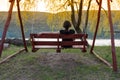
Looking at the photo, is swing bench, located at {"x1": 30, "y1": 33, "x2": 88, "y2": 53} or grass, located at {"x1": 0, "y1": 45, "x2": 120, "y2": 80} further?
swing bench, located at {"x1": 30, "y1": 33, "x2": 88, "y2": 53}

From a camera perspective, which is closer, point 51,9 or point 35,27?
point 51,9

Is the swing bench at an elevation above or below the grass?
above

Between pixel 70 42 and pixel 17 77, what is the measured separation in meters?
2.29

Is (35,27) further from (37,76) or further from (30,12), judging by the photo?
(37,76)

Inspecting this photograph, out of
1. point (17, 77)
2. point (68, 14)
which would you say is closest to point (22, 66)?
point (17, 77)

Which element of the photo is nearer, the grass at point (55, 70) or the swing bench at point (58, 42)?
the grass at point (55, 70)

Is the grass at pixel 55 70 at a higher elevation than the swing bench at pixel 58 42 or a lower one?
lower

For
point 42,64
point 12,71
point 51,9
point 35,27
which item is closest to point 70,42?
point 42,64

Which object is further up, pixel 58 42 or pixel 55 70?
pixel 58 42

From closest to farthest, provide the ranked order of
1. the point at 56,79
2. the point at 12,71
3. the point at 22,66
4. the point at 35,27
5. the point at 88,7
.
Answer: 1. the point at 56,79
2. the point at 12,71
3. the point at 22,66
4. the point at 88,7
5. the point at 35,27

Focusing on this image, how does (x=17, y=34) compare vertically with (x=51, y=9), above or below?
below

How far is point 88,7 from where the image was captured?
51.3ft

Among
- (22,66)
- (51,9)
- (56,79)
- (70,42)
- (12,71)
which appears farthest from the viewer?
(51,9)

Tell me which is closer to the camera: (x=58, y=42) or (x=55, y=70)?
(x=55, y=70)
